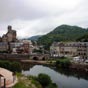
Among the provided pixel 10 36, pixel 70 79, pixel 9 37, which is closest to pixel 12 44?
pixel 9 37

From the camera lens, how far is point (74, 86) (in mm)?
44188

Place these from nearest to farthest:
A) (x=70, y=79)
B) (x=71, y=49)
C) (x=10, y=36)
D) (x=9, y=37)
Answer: (x=70, y=79) < (x=71, y=49) < (x=9, y=37) < (x=10, y=36)

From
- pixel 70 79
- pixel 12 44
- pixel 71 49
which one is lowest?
pixel 70 79

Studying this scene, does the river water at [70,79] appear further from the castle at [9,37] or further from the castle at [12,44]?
the castle at [9,37]

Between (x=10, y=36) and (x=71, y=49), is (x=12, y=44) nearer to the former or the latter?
(x=10, y=36)

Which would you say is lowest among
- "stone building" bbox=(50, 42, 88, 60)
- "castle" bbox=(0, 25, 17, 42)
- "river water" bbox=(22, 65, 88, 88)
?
"river water" bbox=(22, 65, 88, 88)

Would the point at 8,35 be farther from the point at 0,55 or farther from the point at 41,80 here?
the point at 41,80

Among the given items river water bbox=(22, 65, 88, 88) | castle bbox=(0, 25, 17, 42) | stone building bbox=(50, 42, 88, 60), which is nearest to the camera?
river water bbox=(22, 65, 88, 88)

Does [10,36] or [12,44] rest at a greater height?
[10,36]

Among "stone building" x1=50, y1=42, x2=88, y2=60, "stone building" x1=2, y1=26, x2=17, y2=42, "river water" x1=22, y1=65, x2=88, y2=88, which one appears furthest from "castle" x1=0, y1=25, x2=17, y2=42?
"river water" x1=22, y1=65, x2=88, y2=88

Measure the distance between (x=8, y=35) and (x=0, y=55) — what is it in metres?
42.2

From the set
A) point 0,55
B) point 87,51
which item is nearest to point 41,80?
point 87,51

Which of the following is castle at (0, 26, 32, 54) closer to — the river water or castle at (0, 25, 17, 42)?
castle at (0, 25, 17, 42)

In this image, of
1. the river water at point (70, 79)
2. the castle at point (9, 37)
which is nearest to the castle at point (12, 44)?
the castle at point (9, 37)
